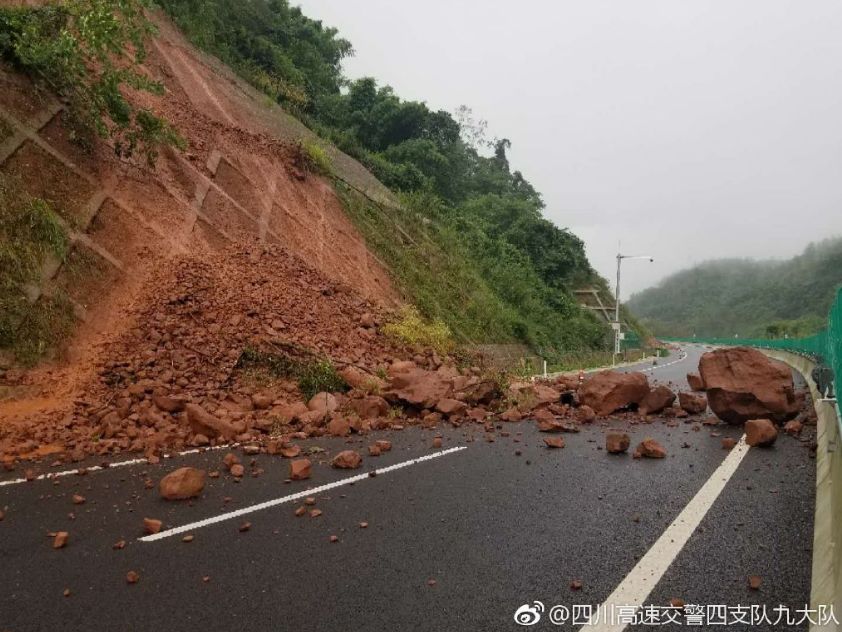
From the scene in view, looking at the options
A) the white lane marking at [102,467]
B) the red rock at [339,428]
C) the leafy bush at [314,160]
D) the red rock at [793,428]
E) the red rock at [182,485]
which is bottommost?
the white lane marking at [102,467]

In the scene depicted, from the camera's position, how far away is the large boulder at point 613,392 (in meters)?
9.74

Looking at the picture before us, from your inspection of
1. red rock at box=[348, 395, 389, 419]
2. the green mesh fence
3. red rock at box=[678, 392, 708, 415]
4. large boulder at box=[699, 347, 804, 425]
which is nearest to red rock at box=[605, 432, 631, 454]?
the green mesh fence

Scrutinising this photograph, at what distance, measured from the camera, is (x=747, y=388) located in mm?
8617

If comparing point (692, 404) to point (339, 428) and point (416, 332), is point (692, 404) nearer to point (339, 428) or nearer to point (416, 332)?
point (339, 428)

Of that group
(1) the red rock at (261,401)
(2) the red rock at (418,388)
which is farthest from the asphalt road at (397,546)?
(2) the red rock at (418,388)

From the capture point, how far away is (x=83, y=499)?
4945 millimetres

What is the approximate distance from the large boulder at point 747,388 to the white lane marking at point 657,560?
3544mm

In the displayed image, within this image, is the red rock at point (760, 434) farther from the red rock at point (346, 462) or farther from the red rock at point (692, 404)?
the red rock at point (346, 462)

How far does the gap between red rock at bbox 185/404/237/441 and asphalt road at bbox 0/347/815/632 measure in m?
1.22

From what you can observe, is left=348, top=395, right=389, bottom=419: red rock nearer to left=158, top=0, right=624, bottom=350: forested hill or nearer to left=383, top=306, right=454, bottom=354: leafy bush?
left=383, top=306, right=454, bottom=354: leafy bush

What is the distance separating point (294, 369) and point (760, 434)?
24.2 ft

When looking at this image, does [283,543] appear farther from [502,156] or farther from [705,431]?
[502,156]

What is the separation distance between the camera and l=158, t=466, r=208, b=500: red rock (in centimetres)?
492

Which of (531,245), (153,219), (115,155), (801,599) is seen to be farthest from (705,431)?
(531,245)
